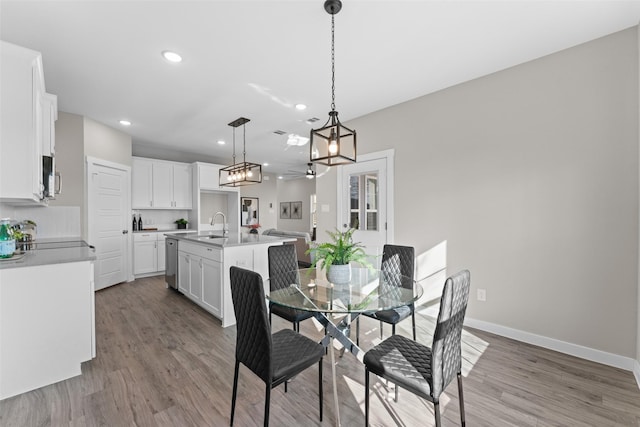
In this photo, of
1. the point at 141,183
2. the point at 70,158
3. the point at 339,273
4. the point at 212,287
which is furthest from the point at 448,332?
the point at 141,183

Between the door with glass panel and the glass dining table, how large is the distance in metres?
1.46

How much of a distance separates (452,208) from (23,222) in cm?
486

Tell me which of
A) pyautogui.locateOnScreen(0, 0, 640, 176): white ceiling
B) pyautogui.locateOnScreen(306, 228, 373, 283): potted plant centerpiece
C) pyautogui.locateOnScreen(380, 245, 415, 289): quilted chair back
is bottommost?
pyautogui.locateOnScreen(380, 245, 415, 289): quilted chair back

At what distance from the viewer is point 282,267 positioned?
253 centimetres

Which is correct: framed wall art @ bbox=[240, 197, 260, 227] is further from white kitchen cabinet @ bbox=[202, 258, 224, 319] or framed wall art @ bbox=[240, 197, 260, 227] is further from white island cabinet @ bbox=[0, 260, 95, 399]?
white island cabinet @ bbox=[0, 260, 95, 399]

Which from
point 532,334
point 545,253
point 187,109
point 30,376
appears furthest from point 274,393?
point 187,109

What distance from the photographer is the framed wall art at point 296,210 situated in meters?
9.79

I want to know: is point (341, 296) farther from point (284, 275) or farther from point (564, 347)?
point (564, 347)

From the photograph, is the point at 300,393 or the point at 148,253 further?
the point at 148,253

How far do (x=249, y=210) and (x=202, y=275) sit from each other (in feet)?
15.9

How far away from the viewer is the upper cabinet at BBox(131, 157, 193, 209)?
5477mm

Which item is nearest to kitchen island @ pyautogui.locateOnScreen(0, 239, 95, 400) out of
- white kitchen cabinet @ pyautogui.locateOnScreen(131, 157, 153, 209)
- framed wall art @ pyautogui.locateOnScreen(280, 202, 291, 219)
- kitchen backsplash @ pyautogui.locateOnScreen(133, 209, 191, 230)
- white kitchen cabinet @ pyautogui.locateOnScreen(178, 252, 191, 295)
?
white kitchen cabinet @ pyautogui.locateOnScreen(178, 252, 191, 295)

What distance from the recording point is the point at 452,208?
318cm

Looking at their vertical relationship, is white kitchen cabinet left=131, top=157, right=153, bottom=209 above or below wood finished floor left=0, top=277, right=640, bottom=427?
above
